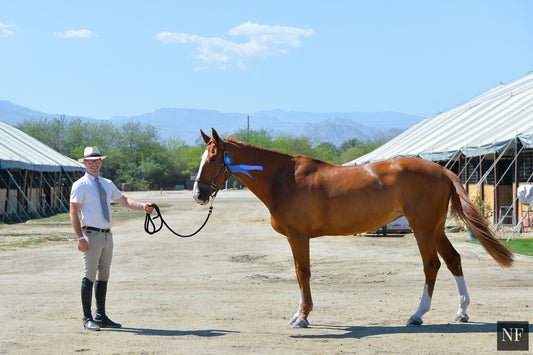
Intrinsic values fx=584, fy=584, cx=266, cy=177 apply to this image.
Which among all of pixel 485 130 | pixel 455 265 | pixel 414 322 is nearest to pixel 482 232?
pixel 455 265

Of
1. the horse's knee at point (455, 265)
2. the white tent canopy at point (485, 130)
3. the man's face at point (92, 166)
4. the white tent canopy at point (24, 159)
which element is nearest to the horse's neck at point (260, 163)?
the man's face at point (92, 166)

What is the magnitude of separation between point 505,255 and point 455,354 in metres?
2.02

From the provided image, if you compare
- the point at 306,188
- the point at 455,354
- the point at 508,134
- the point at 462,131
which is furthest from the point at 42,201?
the point at 455,354

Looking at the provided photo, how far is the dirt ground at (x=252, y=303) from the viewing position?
6.30 metres

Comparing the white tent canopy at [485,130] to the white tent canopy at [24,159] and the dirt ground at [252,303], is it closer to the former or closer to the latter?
the dirt ground at [252,303]

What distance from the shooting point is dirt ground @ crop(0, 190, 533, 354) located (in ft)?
20.7

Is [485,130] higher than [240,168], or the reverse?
[485,130]

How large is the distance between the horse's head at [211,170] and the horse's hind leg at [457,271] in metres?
2.97

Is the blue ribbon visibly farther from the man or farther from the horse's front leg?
the man

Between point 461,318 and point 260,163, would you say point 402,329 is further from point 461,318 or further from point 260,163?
point 260,163

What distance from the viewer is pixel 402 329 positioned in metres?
6.84

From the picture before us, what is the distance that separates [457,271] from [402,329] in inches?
44.8

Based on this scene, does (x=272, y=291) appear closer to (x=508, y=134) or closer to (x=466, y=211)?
(x=466, y=211)

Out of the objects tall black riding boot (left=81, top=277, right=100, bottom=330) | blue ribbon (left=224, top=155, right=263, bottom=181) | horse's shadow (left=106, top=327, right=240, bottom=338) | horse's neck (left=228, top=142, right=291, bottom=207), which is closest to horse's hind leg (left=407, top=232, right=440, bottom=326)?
horse's neck (left=228, top=142, right=291, bottom=207)
